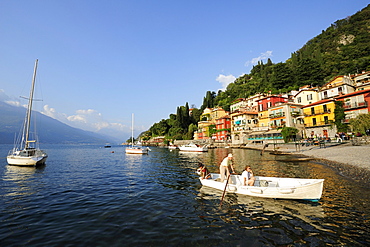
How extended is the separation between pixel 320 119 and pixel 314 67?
150 ft

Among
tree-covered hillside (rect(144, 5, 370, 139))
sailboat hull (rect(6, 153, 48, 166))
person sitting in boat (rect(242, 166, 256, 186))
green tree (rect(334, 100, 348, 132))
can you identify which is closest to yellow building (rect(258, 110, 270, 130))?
green tree (rect(334, 100, 348, 132))

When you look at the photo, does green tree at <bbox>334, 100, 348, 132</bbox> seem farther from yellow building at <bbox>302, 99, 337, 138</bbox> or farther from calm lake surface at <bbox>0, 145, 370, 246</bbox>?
calm lake surface at <bbox>0, 145, 370, 246</bbox>

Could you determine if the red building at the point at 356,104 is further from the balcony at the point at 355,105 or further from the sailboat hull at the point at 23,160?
the sailboat hull at the point at 23,160

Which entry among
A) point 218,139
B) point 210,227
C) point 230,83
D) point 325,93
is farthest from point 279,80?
point 210,227

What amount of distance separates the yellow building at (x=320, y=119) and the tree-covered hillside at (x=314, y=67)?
100ft

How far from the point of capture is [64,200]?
37.9ft

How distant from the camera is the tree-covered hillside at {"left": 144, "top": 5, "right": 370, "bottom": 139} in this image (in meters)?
74.6

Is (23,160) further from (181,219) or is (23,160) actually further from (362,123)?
(362,123)

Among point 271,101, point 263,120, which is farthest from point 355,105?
point 263,120

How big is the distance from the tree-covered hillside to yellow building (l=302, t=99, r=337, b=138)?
30.5 m

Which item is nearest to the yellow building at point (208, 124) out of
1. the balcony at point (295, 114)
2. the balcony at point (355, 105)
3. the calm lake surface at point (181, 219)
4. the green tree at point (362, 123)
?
the balcony at point (295, 114)

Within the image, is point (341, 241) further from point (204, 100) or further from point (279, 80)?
point (204, 100)

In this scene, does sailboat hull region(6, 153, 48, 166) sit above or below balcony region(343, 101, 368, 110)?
below

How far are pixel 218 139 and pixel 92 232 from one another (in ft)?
242
